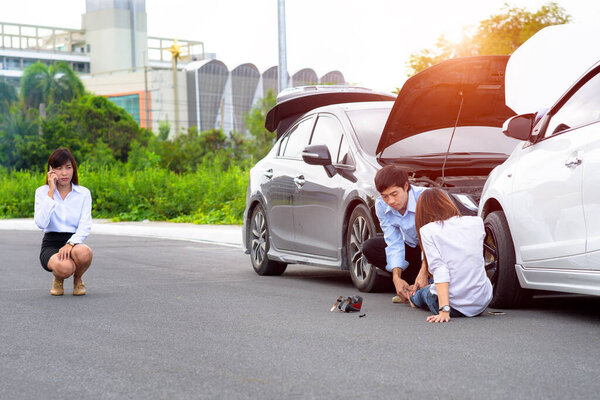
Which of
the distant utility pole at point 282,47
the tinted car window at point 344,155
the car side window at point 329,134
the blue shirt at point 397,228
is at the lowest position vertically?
the blue shirt at point 397,228

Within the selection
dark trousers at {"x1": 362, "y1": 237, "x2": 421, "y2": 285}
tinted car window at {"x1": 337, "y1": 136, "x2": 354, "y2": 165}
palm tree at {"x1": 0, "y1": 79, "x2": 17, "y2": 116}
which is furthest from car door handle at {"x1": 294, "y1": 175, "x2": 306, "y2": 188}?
palm tree at {"x1": 0, "y1": 79, "x2": 17, "y2": 116}

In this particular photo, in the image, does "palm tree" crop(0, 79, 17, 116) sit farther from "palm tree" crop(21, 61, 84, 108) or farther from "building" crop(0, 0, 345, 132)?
"building" crop(0, 0, 345, 132)

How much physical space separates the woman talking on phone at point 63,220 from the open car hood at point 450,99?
278 centimetres

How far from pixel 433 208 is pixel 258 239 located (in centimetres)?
452

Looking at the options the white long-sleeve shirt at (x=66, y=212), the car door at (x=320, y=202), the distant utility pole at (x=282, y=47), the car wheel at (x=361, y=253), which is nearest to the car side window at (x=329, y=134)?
the car door at (x=320, y=202)

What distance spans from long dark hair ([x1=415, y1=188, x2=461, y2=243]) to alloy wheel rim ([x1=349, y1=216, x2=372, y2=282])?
1.39m

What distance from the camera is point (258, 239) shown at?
1149 cm

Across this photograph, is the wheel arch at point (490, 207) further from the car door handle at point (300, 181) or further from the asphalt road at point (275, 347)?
the car door handle at point (300, 181)

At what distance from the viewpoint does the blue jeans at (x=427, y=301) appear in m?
7.16

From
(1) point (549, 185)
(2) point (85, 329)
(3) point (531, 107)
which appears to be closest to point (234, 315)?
(2) point (85, 329)

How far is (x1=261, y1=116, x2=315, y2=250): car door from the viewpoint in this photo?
10.5 m

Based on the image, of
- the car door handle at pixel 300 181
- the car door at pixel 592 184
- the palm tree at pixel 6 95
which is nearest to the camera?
the car door at pixel 592 184

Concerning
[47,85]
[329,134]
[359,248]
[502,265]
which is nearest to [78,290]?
[359,248]

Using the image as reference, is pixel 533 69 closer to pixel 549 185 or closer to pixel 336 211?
pixel 336 211
